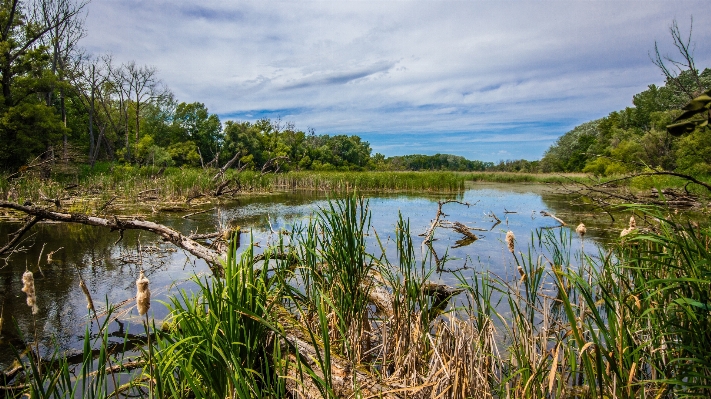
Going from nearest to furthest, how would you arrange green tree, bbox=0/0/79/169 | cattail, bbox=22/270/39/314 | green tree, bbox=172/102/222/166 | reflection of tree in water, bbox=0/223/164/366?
cattail, bbox=22/270/39/314 < reflection of tree in water, bbox=0/223/164/366 < green tree, bbox=0/0/79/169 < green tree, bbox=172/102/222/166

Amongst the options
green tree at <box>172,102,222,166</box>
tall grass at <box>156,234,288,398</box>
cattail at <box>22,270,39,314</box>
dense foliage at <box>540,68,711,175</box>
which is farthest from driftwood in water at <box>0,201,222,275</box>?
green tree at <box>172,102,222,166</box>

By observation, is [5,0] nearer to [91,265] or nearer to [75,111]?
[75,111]

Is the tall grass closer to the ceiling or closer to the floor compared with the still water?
closer to the ceiling

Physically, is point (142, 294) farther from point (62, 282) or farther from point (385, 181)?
point (385, 181)

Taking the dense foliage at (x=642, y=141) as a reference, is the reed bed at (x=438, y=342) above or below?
below

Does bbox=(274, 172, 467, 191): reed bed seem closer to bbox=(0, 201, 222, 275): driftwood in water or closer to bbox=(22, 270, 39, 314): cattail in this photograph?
bbox=(0, 201, 222, 275): driftwood in water

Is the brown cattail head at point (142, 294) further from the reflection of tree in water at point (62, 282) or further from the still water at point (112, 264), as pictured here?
the reflection of tree in water at point (62, 282)

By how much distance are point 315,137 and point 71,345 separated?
6229 centimetres

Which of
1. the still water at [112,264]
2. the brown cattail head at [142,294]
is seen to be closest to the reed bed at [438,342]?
the brown cattail head at [142,294]

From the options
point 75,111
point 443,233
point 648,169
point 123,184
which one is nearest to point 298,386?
point 648,169

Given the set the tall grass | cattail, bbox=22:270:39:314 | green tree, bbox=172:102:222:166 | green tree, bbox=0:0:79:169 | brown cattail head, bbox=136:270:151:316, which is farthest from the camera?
green tree, bbox=172:102:222:166

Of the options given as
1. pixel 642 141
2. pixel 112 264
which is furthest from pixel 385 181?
pixel 112 264

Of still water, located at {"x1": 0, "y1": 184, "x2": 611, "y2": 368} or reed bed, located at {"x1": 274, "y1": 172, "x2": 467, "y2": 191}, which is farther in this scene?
reed bed, located at {"x1": 274, "y1": 172, "x2": 467, "y2": 191}

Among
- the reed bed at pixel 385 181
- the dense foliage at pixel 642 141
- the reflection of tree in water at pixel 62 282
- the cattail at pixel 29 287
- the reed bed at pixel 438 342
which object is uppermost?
the dense foliage at pixel 642 141
